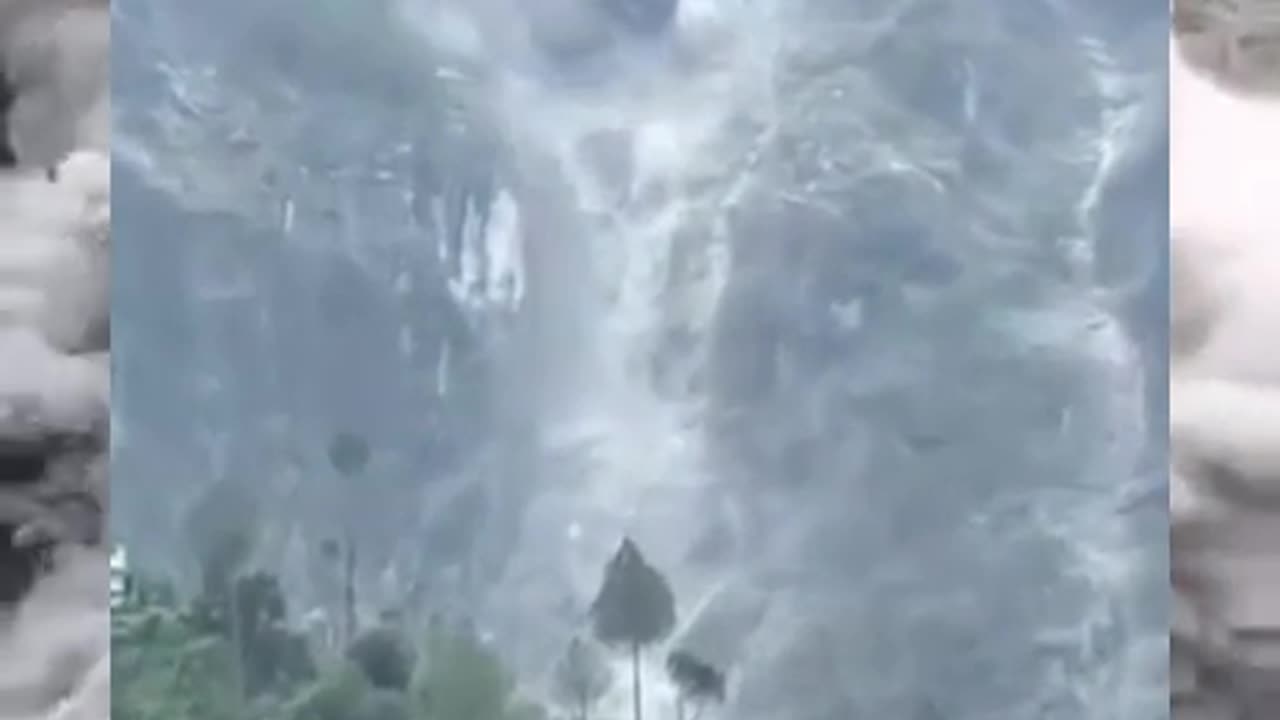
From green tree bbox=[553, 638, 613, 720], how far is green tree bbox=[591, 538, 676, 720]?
0.05ft

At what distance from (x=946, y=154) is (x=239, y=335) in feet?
1.57

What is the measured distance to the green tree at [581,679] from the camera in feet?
3.84

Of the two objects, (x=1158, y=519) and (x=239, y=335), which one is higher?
(x=239, y=335)

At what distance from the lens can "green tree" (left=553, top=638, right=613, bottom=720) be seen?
117cm

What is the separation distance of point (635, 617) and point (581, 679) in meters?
0.05

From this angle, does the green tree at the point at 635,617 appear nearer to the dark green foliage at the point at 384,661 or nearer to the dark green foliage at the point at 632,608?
the dark green foliage at the point at 632,608

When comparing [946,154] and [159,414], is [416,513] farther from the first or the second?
[946,154]

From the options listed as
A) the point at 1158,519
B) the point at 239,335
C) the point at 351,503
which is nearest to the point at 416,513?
the point at 351,503

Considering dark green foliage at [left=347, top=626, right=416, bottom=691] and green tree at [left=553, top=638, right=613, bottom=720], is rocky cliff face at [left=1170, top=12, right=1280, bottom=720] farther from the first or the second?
dark green foliage at [left=347, top=626, right=416, bottom=691]

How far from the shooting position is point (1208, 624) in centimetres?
118

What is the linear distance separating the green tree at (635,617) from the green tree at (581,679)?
14 millimetres

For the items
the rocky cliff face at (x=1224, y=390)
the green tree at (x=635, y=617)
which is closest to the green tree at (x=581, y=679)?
the green tree at (x=635, y=617)

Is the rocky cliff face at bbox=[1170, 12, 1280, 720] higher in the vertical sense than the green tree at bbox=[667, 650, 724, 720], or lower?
higher

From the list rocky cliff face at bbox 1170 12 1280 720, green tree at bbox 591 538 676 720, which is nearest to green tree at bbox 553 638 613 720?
green tree at bbox 591 538 676 720
